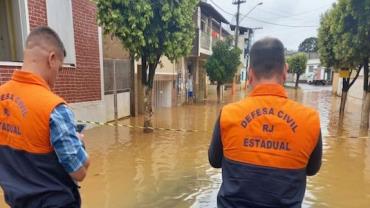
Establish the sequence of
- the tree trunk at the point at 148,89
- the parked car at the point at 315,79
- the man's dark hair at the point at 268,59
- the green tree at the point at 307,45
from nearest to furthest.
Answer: the man's dark hair at the point at 268,59 → the tree trunk at the point at 148,89 → the parked car at the point at 315,79 → the green tree at the point at 307,45

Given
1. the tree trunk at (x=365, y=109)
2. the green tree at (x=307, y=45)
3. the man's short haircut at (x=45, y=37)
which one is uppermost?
the green tree at (x=307, y=45)

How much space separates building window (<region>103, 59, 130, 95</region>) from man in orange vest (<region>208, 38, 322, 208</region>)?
1003 centimetres

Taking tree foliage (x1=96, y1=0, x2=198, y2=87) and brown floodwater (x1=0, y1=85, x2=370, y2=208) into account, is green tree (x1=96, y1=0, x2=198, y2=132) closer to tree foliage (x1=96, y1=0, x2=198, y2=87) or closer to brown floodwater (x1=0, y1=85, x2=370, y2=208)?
tree foliage (x1=96, y1=0, x2=198, y2=87)

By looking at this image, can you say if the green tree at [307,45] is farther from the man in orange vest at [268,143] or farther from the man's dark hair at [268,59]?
the man in orange vest at [268,143]

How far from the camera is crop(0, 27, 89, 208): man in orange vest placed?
182cm

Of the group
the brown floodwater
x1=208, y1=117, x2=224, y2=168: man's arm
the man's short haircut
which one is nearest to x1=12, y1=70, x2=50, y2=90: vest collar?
the man's short haircut

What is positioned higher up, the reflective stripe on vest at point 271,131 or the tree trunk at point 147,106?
the reflective stripe on vest at point 271,131

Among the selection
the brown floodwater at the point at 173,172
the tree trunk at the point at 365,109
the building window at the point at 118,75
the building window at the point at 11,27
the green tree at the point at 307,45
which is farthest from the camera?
the green tree at the point at 307,45

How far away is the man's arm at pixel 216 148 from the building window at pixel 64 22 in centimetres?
739

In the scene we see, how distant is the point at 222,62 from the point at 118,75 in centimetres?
914

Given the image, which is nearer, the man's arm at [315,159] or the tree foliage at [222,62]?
the man's arm at [315,159]

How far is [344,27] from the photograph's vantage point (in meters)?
10.3

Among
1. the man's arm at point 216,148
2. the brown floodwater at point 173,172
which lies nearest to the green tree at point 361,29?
the brown floodwater at point 173,172

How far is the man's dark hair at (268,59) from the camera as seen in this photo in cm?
193
